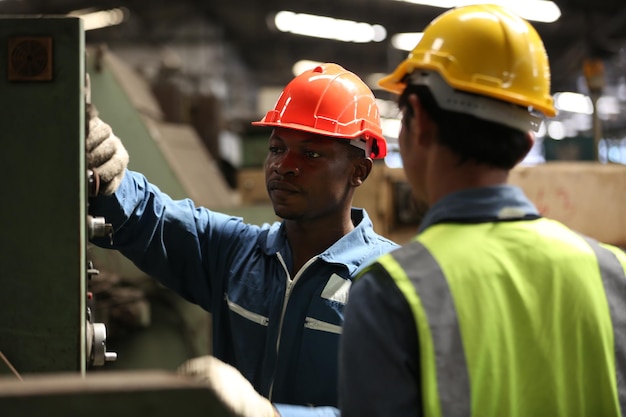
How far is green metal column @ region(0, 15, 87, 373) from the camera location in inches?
47.0

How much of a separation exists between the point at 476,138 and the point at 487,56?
129mm

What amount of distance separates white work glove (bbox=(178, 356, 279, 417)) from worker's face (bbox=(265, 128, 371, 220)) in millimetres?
658

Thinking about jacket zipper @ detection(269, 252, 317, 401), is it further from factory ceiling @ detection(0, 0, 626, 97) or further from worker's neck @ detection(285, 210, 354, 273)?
factory ceiling @ detection(0, 0, 626, 97)

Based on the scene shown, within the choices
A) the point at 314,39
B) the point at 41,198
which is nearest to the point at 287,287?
the point at 41,198

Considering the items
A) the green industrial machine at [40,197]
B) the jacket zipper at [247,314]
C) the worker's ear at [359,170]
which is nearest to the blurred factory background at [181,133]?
the green industrial machine at [40,197]

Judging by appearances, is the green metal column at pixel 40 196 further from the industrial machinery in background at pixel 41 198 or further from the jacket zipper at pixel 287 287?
the jacket zipper at pixel 287 287

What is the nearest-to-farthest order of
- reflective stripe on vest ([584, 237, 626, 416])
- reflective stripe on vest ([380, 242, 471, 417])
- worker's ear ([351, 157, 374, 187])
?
reflective stripe on vest ([380, 242, 471, 417])
reflective stripe on vest ([584, 237, 626, 416])
worker's ear ([351, 157, 374, 187])

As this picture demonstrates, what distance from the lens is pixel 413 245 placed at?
0.96m

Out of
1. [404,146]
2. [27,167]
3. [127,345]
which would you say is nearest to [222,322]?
[27,167]

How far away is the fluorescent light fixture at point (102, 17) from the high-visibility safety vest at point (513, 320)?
7754 millimetres

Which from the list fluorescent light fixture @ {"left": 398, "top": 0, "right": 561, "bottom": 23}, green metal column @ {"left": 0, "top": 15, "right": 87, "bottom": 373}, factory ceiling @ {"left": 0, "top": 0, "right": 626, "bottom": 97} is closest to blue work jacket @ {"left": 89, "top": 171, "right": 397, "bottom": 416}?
green metal column @ {"left": 0, "top": 15, "right": 87, "bottom": 373}

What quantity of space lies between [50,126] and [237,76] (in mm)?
9593

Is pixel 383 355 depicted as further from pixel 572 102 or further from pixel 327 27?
pixel 572 102

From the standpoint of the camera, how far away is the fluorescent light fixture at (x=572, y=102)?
1081cm
